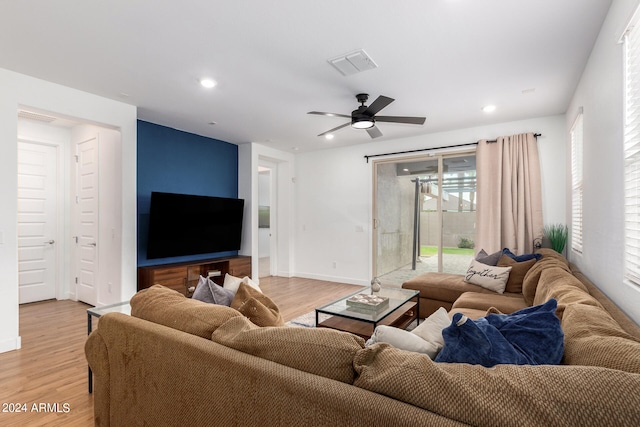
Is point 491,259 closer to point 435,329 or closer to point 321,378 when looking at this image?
point 435,329

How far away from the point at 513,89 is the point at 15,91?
16.2 feet

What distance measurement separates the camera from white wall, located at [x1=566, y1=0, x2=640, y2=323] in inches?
72.9

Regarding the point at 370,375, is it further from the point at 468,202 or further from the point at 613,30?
the point at 468,202

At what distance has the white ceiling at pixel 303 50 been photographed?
2121mm

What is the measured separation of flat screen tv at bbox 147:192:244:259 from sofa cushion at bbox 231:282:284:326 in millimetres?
2923

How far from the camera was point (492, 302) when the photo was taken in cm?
306

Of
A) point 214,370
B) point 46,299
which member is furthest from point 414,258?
point 46,299

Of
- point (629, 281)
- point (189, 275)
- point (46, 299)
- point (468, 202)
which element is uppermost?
point (468, 202)

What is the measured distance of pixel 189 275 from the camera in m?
4.56

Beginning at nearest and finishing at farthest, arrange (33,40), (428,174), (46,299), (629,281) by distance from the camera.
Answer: (629,281)
(33,40)
(46,299)
(428,174)

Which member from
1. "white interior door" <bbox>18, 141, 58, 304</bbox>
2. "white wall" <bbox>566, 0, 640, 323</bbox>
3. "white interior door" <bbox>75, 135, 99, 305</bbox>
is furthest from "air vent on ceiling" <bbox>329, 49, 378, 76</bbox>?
"white interior door" <bbox>18, 141, 58, 304</bbox>

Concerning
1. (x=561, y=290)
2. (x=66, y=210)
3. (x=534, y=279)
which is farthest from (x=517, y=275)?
(x=66, y=210)

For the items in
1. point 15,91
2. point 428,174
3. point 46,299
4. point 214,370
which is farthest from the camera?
point 428,174

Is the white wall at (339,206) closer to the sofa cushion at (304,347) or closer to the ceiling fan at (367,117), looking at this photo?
the ceiling fan at (367,117)
